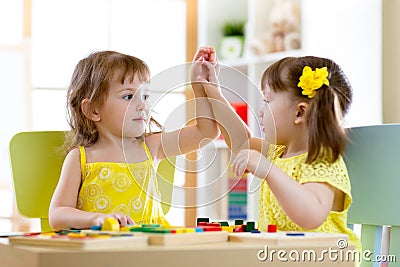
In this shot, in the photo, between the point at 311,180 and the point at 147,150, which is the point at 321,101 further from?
the point at 147,150

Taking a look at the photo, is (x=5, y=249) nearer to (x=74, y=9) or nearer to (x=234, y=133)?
(x=234, y=133)

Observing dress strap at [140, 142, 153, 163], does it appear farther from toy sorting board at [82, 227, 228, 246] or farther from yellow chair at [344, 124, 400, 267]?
toy sorting board at [82, 227, 228, 246]

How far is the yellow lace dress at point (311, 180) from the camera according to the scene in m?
1.30

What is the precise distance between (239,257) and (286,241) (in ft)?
0.25

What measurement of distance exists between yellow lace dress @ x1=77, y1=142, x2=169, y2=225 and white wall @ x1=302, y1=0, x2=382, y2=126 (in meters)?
1.64

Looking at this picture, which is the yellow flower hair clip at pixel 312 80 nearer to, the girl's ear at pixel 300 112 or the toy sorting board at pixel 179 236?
the girl's ear at pixel 300 112

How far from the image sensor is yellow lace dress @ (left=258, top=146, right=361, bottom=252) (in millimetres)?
1297

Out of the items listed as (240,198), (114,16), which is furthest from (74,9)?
(240,198)

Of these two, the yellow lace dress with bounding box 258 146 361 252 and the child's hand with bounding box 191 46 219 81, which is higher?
the child's hand with bounding box 191 46 219 81

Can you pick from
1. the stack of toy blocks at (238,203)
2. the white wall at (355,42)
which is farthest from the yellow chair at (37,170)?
the stack of toy blocks at (238,203)

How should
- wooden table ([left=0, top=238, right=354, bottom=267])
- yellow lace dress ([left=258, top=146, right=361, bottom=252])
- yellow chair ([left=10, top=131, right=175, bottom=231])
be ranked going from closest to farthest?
wooden table ([left=0, top=238, right=354, bottom=267]) < yellow lace dress ([left=258, top=146, right=361, bottom=252]) < yellow chair ([left=10, top=131, right=175, bottom=231])

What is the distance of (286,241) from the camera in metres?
0.96

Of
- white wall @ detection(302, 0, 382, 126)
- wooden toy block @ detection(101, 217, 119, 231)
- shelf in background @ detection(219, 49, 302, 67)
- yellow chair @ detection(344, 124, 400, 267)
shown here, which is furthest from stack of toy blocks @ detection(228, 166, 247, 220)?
wooden toy block @ detection(101, 217, 119, 231)

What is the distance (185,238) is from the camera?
938 millimetres
